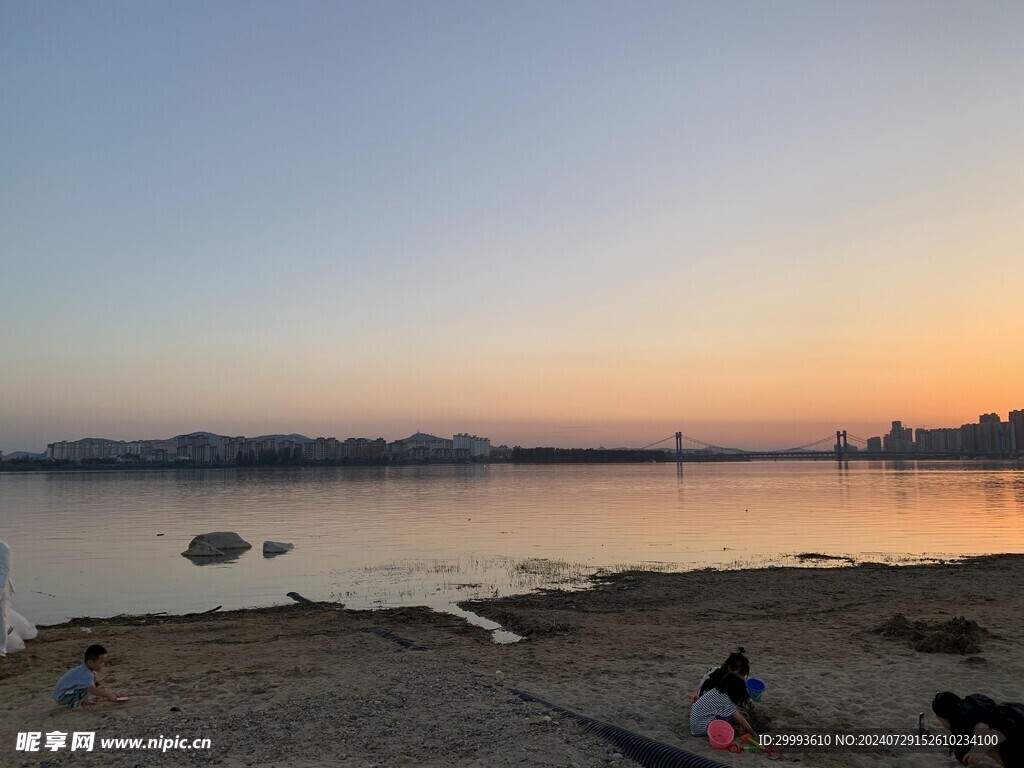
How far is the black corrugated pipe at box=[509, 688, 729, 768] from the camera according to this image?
726 centimetres

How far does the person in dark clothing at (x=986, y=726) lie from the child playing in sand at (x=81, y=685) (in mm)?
10193

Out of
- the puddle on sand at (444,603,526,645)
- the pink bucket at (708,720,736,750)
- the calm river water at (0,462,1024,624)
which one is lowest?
the calm river water at (0,462,1024,624)

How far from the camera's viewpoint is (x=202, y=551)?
3036 centimetres

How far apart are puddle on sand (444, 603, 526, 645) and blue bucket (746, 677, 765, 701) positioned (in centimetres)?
593

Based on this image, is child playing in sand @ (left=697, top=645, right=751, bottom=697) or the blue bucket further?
the blue bucket

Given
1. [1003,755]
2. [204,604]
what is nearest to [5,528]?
[204,604]

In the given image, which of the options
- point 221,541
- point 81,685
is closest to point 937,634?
point 81,685

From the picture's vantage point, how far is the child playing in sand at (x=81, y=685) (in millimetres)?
9555

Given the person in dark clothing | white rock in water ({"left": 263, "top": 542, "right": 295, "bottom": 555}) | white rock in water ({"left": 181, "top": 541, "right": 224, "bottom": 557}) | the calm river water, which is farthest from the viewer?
white rock in water ({"left": 181, "top": 541, "right": 224, "bottom": 557})

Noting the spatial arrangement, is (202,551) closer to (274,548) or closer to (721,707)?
(274,548)

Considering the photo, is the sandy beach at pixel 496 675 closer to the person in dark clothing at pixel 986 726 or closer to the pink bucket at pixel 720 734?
the pink bucket at pixel 720 734

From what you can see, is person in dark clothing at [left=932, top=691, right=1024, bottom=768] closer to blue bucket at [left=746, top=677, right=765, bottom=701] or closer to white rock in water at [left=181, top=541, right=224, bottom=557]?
blue bucket at [left=746, top=677, right=765, bottom=701]

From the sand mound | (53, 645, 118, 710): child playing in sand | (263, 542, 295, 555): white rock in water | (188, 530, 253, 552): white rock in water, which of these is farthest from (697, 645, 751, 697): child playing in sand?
(188, 530, 253, 552): white rock in water

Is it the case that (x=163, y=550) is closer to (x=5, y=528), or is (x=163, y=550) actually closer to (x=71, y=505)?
(x=5, y=528)
